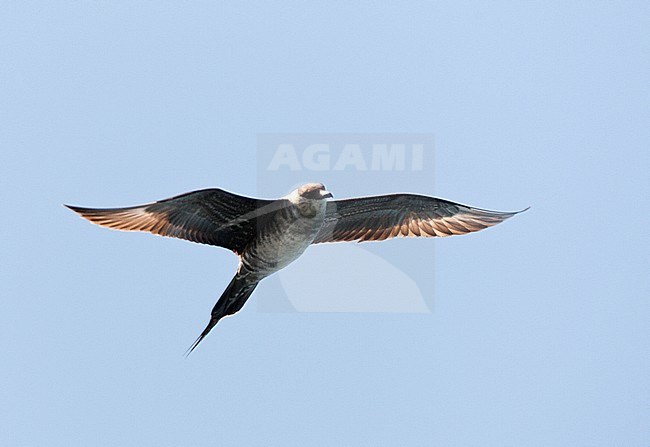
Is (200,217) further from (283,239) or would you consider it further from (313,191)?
(313,191)

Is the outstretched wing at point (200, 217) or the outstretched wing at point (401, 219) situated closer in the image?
the outstretched wing at point (200, 217)

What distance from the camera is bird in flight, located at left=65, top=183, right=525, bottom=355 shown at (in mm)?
11875

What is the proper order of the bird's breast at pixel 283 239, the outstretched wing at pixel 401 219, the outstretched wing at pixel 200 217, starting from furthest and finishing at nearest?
the outstretched wing at pixel 401 219, the outstretched wing at pixel 200 217, the bird's breast at pixel 283 239

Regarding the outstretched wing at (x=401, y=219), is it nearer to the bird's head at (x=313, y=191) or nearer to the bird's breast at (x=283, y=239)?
the bird's breast at (x=283, y=239)

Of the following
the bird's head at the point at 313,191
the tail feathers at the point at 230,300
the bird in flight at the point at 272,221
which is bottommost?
the tail feathers at the point at 230,300

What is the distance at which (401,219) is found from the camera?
13289 mm

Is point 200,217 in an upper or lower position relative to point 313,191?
lower

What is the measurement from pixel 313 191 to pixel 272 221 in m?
0.80

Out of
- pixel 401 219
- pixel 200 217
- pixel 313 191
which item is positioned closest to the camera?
pixel 313 191

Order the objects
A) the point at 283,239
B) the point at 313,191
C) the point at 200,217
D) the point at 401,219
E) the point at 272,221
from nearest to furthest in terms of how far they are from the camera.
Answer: the point at 313,191
the point at 283,239
the point at 272,221
the point at 200,217
the point at 401,219

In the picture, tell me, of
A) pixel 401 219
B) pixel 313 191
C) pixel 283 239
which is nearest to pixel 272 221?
pixel 283 239

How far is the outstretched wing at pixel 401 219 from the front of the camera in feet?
42.2

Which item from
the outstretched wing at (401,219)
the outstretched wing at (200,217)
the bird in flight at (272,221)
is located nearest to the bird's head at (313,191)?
the bird in flight at (272,221)

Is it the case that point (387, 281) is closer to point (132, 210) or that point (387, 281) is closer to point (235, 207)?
point (235, 207)
